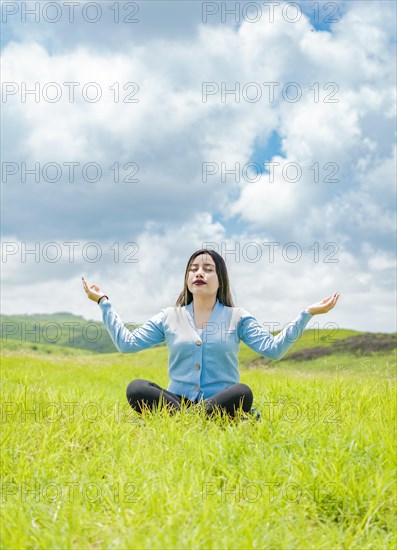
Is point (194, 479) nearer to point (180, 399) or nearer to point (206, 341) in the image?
point (180, 399)

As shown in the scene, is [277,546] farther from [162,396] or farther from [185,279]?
[185,279]

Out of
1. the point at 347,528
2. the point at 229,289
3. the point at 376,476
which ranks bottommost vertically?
the point at 347,528

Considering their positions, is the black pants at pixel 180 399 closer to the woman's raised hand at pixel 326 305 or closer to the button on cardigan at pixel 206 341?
the button on cardigan at pixel 206 341

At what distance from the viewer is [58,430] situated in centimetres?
583

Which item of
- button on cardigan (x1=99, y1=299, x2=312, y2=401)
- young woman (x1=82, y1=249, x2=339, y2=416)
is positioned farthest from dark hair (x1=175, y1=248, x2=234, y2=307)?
button on cardigan (x1=99, y1=299, x2=312, y2=401)

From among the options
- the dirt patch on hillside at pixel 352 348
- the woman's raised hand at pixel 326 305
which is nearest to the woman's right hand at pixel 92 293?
the woman's raised hand at pixel 326 305

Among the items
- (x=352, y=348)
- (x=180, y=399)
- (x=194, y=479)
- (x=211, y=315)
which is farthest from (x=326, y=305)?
(x=352, y=348)

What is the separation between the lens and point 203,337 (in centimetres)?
675

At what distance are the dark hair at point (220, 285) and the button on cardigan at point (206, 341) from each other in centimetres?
11

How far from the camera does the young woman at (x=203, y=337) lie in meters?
6.42

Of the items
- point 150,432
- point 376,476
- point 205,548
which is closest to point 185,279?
point 150,432

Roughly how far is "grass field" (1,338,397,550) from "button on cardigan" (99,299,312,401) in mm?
568

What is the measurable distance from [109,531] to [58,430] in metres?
2.21

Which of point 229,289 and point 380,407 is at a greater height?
point 229,289
